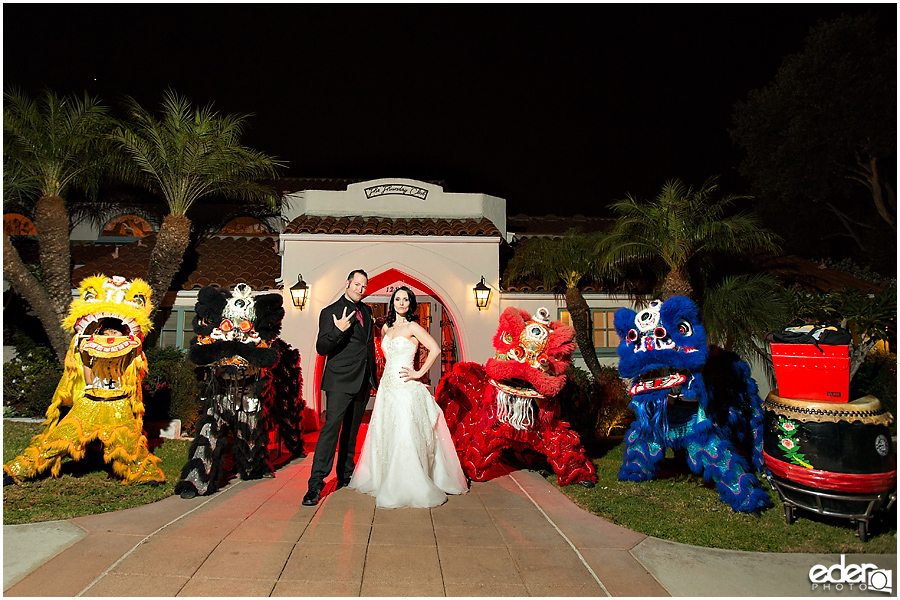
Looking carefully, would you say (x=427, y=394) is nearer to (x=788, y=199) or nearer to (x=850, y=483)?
(x=850, y=483)

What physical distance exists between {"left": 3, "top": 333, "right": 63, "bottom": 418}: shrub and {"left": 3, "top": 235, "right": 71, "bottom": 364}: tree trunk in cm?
88

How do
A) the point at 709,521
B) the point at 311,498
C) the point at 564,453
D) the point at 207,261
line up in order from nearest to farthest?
the point at 709,521 → the point at 311,498 → the point at 564,453 → the point at 207,261

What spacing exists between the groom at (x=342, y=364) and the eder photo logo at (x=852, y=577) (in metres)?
3.73

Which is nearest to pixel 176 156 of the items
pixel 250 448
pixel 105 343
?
pixel 105 343

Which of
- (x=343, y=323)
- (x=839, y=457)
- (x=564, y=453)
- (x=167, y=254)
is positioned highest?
(x=167, y=254)

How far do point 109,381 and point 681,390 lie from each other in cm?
597

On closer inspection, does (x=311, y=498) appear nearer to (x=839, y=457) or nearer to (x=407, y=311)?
(x=407, y=311)

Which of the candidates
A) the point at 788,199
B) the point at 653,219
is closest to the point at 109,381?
the point at 653,219

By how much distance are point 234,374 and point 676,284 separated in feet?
24.8

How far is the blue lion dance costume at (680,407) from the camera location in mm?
4934

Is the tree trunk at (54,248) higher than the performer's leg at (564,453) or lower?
higher

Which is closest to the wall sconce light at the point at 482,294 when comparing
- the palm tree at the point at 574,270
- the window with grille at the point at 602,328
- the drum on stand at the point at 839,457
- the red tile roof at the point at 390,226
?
the palm tree at the point at 574,270

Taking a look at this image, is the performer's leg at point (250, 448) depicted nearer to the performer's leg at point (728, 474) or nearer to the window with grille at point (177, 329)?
the performer's leg at point (728, 474)

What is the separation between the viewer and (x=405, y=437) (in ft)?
15.9
